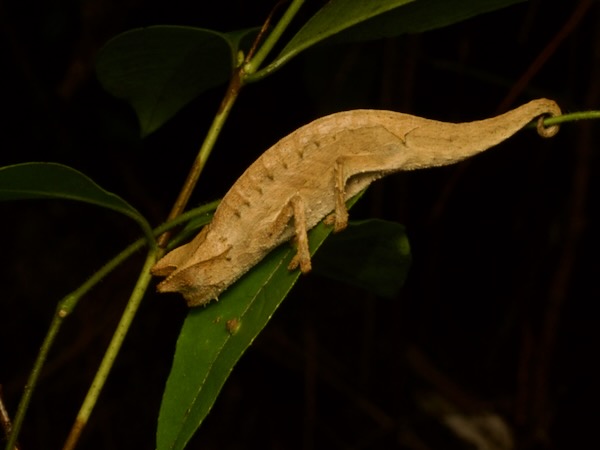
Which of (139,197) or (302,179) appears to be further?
(139,197)

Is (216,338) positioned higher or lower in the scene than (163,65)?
lower

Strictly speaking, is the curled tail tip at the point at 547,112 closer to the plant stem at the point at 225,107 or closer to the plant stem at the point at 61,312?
the plant stem at the point at 225,107

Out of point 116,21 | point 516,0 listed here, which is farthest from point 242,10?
point 516,0

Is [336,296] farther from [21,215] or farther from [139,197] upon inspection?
[21,215]

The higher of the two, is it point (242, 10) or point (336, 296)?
point (242, 10)

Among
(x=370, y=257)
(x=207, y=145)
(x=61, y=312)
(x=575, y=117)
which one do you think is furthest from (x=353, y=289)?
(x=575, y=117)

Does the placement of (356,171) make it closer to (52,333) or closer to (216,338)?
(216,338)
